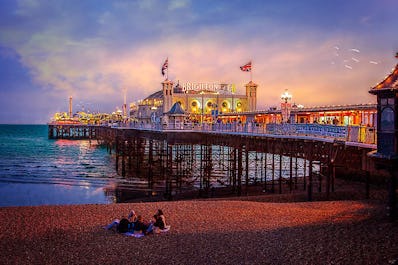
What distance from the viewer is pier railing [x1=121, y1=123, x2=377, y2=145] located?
17.3 m

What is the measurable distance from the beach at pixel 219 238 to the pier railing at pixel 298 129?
10.4 ft

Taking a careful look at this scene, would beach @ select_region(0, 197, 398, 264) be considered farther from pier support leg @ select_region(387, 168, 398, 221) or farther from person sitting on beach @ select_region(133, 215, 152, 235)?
person sitting on beach @ select_region(133, 215, 152, 235)

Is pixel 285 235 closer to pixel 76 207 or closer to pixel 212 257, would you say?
pixel 212 257

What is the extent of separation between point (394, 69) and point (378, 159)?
10.4 feet

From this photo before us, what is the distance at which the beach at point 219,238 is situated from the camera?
11.4m

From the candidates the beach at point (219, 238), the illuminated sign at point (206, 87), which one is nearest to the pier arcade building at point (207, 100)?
the illuminated sign at point (206, 87)

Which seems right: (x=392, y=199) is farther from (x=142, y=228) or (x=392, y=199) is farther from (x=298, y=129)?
(x=298, y=129)

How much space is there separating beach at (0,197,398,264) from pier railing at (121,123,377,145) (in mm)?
3166

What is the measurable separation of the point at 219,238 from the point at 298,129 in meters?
11.6

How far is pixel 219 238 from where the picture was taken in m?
13.6

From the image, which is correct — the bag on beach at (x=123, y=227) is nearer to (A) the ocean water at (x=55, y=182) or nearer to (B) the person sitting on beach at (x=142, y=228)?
(B) the person sitting on beach at (x=142, y=228)

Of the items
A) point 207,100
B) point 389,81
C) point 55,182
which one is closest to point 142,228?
point 389,81

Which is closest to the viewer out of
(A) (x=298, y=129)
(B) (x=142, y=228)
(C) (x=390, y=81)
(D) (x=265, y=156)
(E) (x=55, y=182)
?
(C) (x=390, y=81)

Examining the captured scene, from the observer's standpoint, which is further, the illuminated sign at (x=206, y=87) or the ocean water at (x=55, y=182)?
the illuminated sign at (x=206, y=87)
